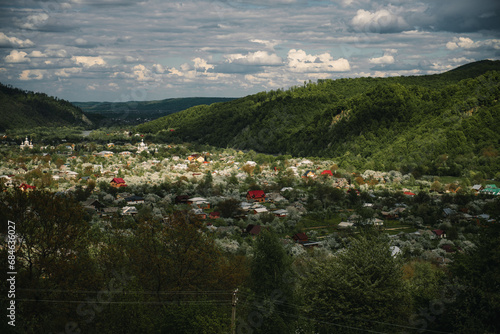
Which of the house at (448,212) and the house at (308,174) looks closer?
the house at (448,212)

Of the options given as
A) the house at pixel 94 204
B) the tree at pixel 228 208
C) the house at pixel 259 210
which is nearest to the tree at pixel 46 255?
the tree at pixel 228 208

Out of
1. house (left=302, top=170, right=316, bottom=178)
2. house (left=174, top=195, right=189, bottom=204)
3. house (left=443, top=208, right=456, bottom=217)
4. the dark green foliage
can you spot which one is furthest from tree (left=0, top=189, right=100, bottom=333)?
house (left=302, top=170, right=316, bottom=178)

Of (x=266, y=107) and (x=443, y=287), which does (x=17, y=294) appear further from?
(x=266, y=107)

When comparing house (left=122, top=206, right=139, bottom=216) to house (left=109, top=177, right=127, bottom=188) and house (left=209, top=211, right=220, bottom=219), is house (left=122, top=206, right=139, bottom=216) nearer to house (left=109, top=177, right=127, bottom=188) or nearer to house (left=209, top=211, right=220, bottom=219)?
house (left=209, top=211, right=220, bottom=219)

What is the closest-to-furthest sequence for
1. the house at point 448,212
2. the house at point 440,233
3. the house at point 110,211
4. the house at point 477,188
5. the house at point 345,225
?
the house at point 440,233 < the house at point 345,225 < the house at point 110,211 < the house at point 448,212 < the house at point 477,188

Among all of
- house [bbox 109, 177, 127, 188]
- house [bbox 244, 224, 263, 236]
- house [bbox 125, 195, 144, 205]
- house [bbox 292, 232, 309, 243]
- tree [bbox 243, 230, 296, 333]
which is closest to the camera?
tree [bbox 243, 230, 296, 333]

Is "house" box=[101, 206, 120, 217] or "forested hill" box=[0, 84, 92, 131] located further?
"forested hill" box=[0, 84, 92, 131]

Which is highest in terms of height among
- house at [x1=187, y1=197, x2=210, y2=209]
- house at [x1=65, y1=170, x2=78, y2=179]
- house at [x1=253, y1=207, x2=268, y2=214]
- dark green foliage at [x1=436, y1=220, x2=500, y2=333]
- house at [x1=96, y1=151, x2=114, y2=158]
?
dark green foliage at [x1=436, y1=220, x2=500, y2=333]

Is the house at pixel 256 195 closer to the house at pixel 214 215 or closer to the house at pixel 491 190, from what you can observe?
the house at pixel 214 215
